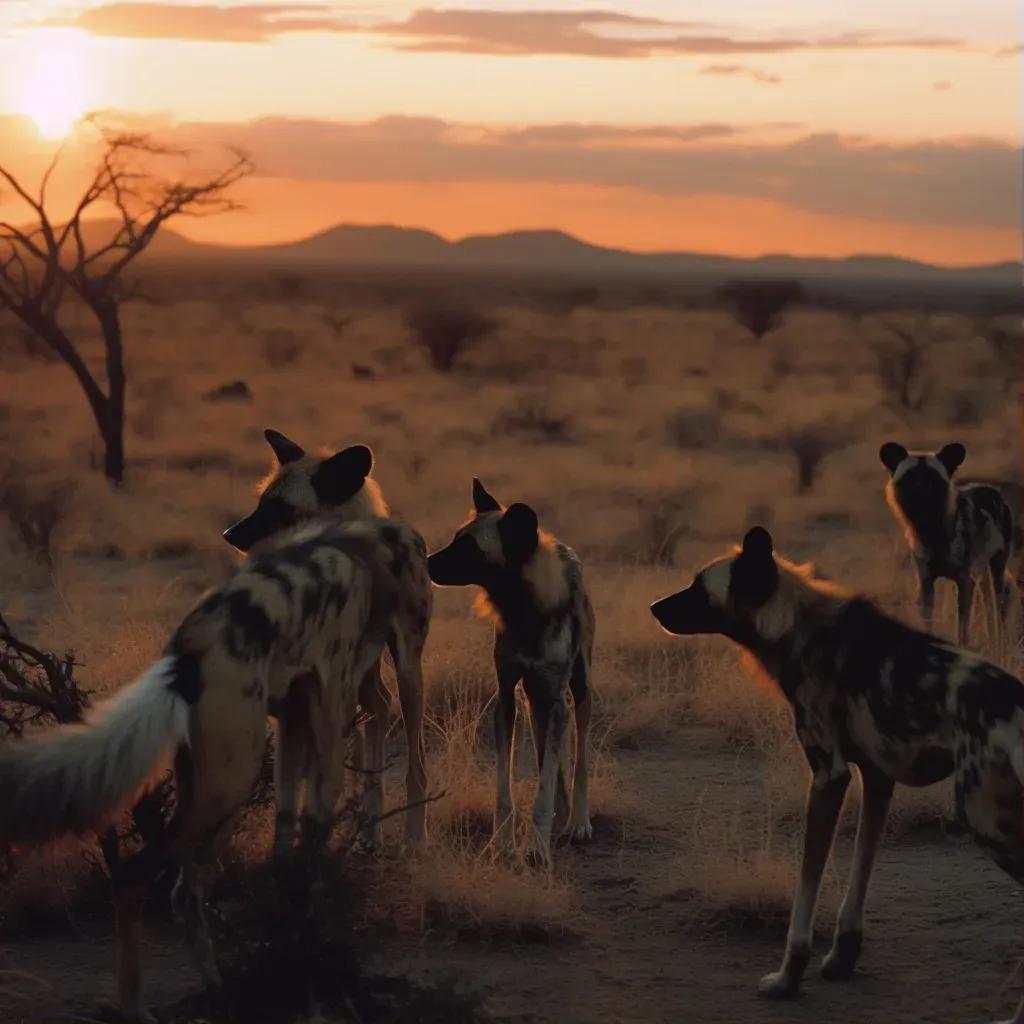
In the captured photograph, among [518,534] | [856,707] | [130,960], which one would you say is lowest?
[130,960]

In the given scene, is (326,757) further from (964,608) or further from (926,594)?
(926,594)

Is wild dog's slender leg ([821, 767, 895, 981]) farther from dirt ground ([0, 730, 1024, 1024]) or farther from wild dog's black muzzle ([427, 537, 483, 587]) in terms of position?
wild dog's black muzzle ([427, 537, 483, 587])

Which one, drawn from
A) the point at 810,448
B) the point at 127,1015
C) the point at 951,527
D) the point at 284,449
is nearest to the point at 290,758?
the point at 127,1015

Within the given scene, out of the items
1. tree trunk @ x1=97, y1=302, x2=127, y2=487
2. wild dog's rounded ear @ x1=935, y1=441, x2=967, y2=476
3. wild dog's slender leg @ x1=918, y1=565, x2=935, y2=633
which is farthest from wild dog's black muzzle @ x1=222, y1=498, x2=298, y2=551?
tree trunk @ x1=97, y1=302, x2=127, y2=487

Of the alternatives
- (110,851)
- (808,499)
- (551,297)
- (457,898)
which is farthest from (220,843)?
(551,297)

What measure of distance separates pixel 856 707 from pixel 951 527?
632cm

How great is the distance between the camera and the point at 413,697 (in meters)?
7.56

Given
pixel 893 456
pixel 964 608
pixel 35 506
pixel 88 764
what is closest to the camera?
pixel 88 764

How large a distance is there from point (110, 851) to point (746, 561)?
245 centimetres

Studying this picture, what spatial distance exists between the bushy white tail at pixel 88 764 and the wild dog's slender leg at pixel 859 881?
97.7 inches

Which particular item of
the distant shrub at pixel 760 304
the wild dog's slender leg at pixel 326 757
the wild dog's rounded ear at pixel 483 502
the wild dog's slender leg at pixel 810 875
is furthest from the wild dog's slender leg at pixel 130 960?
the distant shrub at pixel 760 304

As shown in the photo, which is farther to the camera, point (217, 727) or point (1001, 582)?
point (1001, 582)

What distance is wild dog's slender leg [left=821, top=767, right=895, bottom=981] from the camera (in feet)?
20.6

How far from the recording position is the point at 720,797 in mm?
8812
